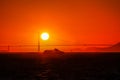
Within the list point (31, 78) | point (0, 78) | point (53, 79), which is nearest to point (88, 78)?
point (53, 79)

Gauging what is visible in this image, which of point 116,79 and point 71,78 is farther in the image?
point 71,78

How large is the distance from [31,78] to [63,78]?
24.9ft

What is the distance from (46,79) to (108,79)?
14216mm

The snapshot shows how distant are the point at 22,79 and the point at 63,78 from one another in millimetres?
9723

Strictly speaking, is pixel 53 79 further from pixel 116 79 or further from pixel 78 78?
pixel 116 79

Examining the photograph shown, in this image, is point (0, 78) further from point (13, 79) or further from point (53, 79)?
point (53, 79)

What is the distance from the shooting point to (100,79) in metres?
81.0

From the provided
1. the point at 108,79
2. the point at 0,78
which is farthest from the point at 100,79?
the point at 0,78

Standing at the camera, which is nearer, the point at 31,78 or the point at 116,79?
the point at 116,79

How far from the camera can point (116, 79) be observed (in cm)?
7844

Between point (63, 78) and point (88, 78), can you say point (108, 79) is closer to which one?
point (88, 78)

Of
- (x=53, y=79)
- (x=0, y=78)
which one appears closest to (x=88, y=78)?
(x=53, y=79)

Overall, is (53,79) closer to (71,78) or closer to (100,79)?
(71,78)

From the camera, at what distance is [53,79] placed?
81562mm
